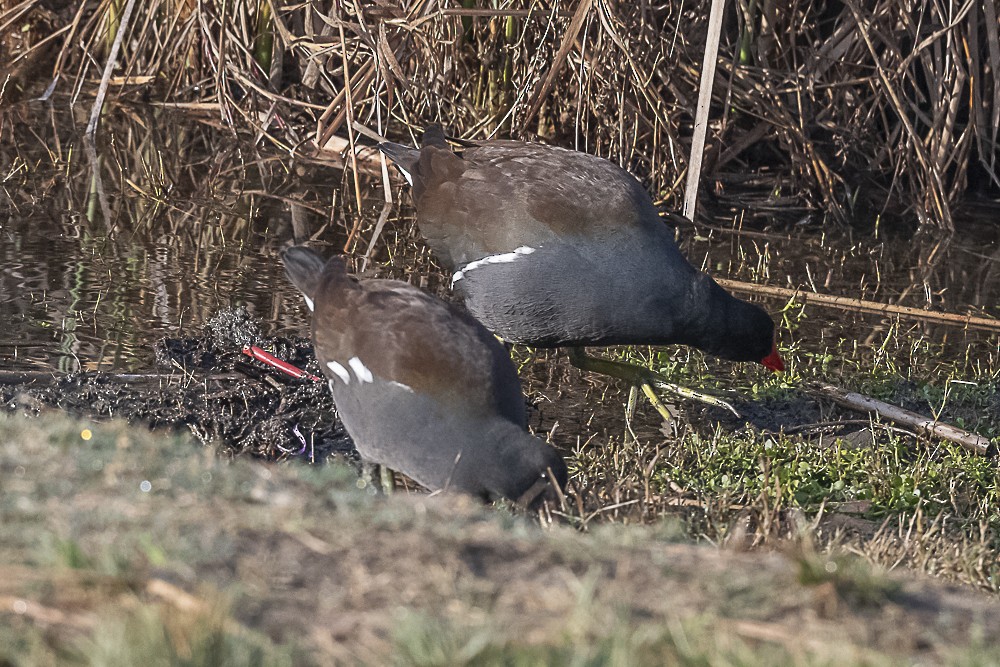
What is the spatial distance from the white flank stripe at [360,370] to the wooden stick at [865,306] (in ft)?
10.2

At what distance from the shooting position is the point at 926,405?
5.59 m

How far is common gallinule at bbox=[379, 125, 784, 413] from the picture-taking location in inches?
197

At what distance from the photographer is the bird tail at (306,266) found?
463 cm

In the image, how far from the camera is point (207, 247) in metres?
7.02

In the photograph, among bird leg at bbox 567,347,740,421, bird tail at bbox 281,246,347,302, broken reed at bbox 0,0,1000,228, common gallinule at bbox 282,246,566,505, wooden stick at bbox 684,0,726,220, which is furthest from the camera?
broken reed at bbox 0,0,1000,228

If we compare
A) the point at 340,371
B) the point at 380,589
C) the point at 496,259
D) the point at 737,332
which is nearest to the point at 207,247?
the point at 496,259

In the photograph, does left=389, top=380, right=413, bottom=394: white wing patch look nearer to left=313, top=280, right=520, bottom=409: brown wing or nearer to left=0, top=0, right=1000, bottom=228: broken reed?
left=313, top=280, right=520, bottom=409: brown wing

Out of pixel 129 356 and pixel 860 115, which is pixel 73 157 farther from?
pixel 860 115

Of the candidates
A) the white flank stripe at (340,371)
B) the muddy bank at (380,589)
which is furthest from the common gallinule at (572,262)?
the muddy bank at (380,589)

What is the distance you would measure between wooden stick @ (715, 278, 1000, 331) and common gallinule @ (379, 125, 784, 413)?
1374 mm

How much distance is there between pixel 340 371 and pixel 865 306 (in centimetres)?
347

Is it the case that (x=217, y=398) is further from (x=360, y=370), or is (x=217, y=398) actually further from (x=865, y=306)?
(x=865, y=306)

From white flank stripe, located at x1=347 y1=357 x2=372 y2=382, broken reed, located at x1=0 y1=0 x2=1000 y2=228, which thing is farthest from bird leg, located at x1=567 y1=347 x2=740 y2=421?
broken reed, located at x1=0 y1=0 x2=1000 y2=228

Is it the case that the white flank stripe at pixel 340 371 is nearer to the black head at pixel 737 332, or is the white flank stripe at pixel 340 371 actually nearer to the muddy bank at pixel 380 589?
the muddy bank at pixel 380 589
